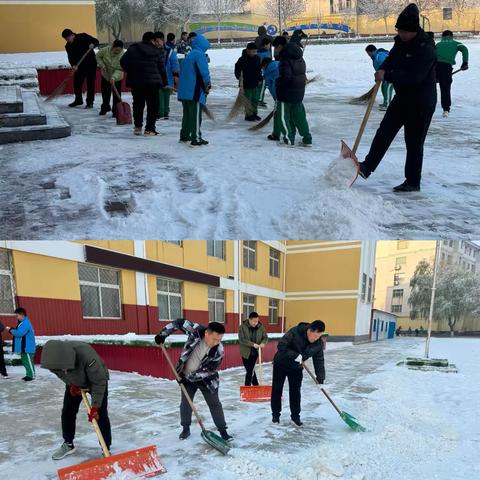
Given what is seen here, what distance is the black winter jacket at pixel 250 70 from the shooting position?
872 cm

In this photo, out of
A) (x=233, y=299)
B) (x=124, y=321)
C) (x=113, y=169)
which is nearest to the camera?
(x=113, y=169)

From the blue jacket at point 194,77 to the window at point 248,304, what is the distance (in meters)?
9.76

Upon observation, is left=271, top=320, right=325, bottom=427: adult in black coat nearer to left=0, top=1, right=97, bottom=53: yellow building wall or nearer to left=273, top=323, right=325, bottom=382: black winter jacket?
left=273, top=323, right=325, bottom=382: black winter jacket

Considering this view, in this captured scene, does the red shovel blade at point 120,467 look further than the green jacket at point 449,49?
No

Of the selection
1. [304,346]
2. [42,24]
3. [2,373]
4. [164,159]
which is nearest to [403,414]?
[304,346]

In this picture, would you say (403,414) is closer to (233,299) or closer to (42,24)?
(233,299)

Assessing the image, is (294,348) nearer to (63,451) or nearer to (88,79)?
(63,451)

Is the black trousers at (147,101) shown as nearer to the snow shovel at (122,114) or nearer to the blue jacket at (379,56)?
the snow shovel at (122,114)

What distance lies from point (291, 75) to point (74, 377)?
4828 millimetres

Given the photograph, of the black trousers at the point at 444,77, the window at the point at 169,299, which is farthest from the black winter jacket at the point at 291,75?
the window at the point at 169,299

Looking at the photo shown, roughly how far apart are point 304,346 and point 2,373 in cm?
423

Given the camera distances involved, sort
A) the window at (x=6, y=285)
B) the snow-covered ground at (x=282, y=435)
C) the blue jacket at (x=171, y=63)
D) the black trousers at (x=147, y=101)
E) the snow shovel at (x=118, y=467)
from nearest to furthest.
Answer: the snow shovel at (x=118, y=467) → the snow-covered ground at (x=282, y=435) → the black trousers at (x=147, y=101) → the window at (x=6, y=285) → the blue jacket at (x=171, y=63)

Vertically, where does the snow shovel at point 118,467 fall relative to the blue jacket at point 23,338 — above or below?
above

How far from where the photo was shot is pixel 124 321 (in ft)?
30.2
